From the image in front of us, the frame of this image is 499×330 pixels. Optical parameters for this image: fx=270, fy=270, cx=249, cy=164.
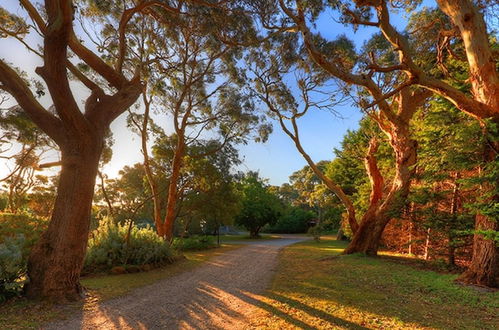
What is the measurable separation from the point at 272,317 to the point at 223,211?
612 inches

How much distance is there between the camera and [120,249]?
30.8 feet

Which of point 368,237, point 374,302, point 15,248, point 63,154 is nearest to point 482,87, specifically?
point 374,302

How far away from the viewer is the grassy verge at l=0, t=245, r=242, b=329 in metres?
4.39

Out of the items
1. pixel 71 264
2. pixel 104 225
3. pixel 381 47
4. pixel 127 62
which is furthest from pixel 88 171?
pixel 381 47

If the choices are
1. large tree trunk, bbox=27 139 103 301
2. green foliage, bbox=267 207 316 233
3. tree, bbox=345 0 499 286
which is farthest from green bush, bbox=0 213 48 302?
green foliage, bbox=267 207 316 233

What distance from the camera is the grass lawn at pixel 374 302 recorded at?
459 centimetres

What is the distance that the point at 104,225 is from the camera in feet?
32.9

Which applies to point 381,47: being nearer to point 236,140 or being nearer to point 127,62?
point 236,140

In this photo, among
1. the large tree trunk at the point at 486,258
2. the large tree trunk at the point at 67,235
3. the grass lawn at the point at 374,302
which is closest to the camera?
the grass lawn at the point at 374,302

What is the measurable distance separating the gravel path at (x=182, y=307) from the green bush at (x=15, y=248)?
154cm

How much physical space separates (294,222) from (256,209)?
626 inches

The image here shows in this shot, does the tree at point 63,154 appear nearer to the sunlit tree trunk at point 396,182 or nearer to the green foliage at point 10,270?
the green foliage at point 10,270

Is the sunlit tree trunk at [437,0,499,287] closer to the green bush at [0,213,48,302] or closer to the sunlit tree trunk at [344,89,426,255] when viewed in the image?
the sunlit tree trunk at [344,89,426,255]

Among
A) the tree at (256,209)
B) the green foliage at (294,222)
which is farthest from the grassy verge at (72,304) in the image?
the green foliage at (294,222)
